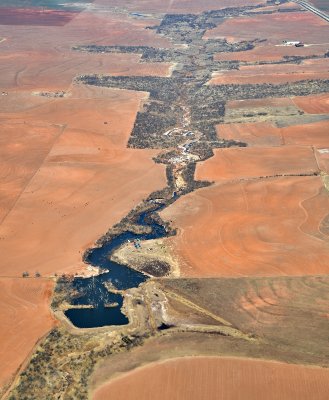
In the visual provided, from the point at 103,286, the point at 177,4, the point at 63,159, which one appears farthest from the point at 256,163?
the point at 177,4

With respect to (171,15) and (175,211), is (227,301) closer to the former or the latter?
(175,211)

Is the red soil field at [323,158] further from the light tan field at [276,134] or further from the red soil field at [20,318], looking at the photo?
the red soil field at [20,318]

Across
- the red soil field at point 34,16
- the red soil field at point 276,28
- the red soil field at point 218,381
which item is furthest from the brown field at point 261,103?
the red soil field at point 34,16

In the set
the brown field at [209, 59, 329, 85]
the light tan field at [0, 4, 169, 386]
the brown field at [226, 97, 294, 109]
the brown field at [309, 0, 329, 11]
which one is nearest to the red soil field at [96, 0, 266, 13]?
the brown field at [309, 0, 329, 11]

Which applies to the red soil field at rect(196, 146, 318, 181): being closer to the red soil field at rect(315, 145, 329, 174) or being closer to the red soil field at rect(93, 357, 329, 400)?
the red soil field at rect(315, 145, 329, 174)

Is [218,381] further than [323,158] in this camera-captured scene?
No

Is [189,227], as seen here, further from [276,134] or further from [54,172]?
[276,134]

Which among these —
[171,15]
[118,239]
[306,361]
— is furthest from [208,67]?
→ [306,361]
